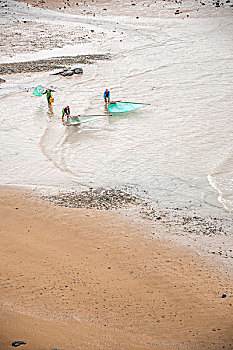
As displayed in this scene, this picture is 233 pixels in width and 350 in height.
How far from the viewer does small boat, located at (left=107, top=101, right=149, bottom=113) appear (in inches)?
796

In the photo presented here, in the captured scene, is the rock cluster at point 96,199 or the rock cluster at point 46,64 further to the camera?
the rock cluster at point 46,64

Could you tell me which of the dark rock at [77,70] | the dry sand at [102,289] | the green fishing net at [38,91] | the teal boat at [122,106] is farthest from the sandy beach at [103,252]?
the dark rock at [77,70]

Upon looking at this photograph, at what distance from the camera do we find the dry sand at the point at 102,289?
6.14m

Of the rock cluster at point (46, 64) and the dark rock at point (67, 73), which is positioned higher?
the rock cluster at point (46, 64)

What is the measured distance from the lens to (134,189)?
12320mm

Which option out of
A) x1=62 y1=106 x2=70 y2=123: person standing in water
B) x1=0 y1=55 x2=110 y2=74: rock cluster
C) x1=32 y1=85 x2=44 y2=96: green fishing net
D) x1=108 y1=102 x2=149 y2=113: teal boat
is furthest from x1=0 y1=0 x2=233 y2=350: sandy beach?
x1=0 y1=55 x2=110 y2=74: rock cluster

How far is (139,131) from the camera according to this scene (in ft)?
58.7

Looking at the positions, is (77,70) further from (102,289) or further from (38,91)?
(102,289)

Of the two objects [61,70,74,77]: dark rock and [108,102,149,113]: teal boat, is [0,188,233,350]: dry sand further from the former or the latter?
[61,70,74,77]: dark rock

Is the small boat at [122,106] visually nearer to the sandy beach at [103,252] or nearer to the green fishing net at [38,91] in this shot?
the sandy beach at [103,252]

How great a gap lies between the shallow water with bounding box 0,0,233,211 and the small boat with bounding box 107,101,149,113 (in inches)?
12.7

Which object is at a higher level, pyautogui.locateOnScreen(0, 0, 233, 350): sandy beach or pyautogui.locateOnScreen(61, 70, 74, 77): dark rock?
pyautogui.locateOnScreen(61, 70, 74, 77): dark rock

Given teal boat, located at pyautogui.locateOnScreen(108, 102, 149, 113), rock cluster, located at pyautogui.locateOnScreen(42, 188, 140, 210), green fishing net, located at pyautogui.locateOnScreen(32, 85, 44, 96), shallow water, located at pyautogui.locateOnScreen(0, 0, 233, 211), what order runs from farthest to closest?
green fishing net, located at pyautogui.locateOnScreen(32, 85, 44, 96) < teal boat, located at pyautogui.locateOnScreen(108, 102, 149, 113) < shallow water, located at pyautogui.locateOnScreen(0, 0, 233, 211) < rock cluster, located at pyautogui.locateOnScreen(42, 188, 140, 210)

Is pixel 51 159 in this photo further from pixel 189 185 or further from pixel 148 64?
pixel 148 64
